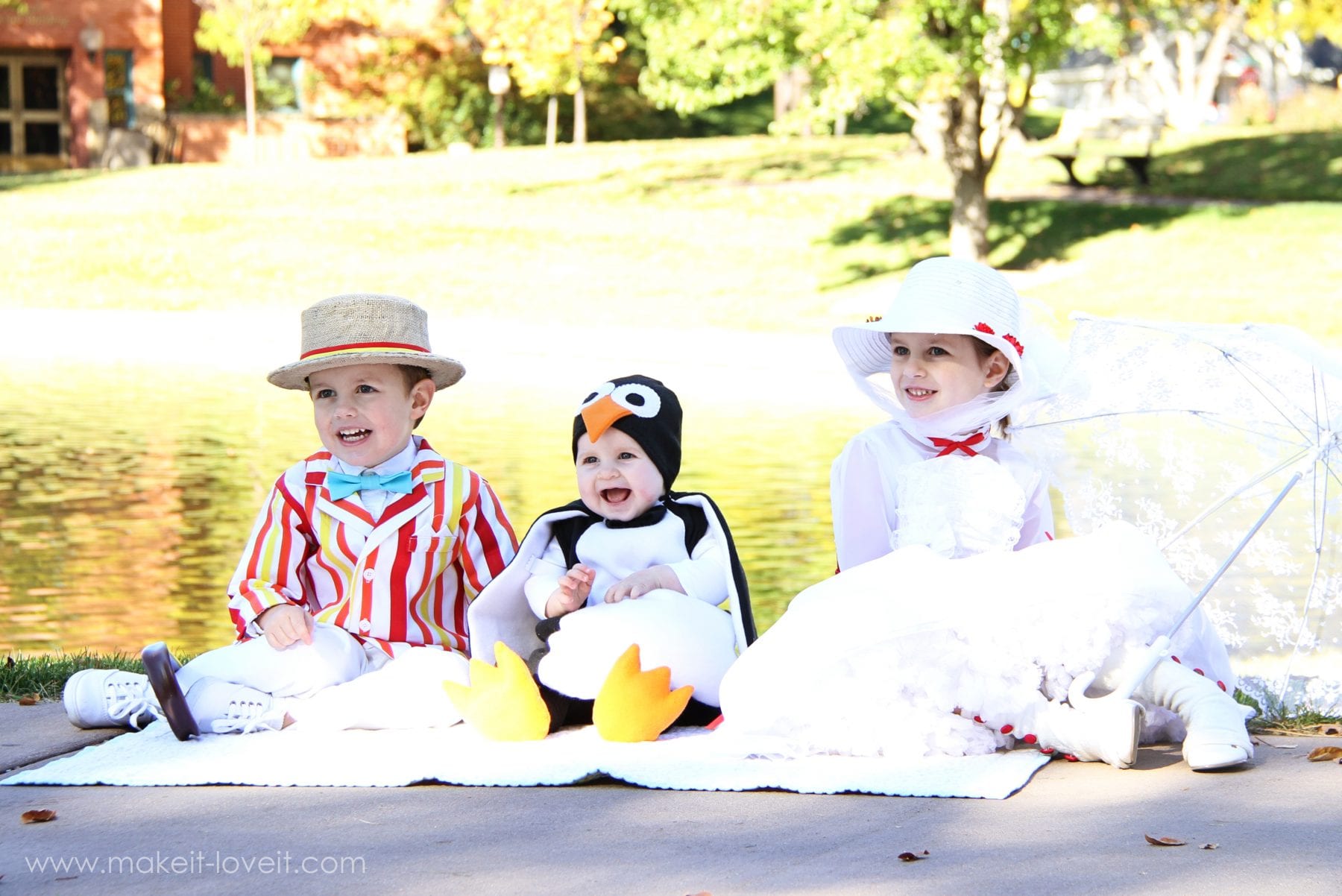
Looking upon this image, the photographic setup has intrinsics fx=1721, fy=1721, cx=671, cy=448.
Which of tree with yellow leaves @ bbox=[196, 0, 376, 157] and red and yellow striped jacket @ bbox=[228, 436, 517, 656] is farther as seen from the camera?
tree with yellow leaves @ bbox=[196, 0, 376, 157]

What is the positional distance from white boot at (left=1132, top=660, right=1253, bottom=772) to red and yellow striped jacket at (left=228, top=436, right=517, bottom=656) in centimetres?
171

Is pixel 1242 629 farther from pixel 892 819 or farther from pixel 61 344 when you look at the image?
pixel 61 344

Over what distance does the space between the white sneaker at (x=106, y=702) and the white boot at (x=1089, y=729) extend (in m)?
2.15

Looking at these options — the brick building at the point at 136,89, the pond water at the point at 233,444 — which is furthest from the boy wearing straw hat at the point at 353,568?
the brick building at the point at 136,89

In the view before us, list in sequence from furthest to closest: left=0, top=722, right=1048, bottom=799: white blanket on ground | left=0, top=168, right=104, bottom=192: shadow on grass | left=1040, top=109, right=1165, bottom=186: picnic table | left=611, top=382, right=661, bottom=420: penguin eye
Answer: left=0, top=168, right=104, bottom=192: shadow on grass < left=1040, top=109, right=1165, bottom=186: picnic table < left=611, top=382, right=661, bottom=420: penguin eye < left=0, top=722, right=1048, bottom=799: white blanket on ground

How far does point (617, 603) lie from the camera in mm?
4262

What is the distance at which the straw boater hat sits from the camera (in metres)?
4.49

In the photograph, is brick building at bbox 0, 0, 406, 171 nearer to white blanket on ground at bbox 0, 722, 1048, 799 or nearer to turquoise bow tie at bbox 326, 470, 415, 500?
turquoise bow tie at bbox 326, 470, 415, 500

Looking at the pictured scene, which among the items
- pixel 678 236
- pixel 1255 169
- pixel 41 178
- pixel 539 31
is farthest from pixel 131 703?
pixel 41 178

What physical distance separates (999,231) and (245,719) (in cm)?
1917

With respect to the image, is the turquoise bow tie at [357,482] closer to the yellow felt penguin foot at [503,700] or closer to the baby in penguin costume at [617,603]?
the baby in penguin costume at [617,603]

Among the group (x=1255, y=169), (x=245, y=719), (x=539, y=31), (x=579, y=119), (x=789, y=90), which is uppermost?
(x=539, y=31)

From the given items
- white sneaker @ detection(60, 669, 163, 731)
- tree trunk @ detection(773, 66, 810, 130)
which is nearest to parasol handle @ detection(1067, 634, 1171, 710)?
white sneaker @ detection(60, 669, 163, 731)

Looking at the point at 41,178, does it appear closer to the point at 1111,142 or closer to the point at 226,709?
the point at 1111,142
